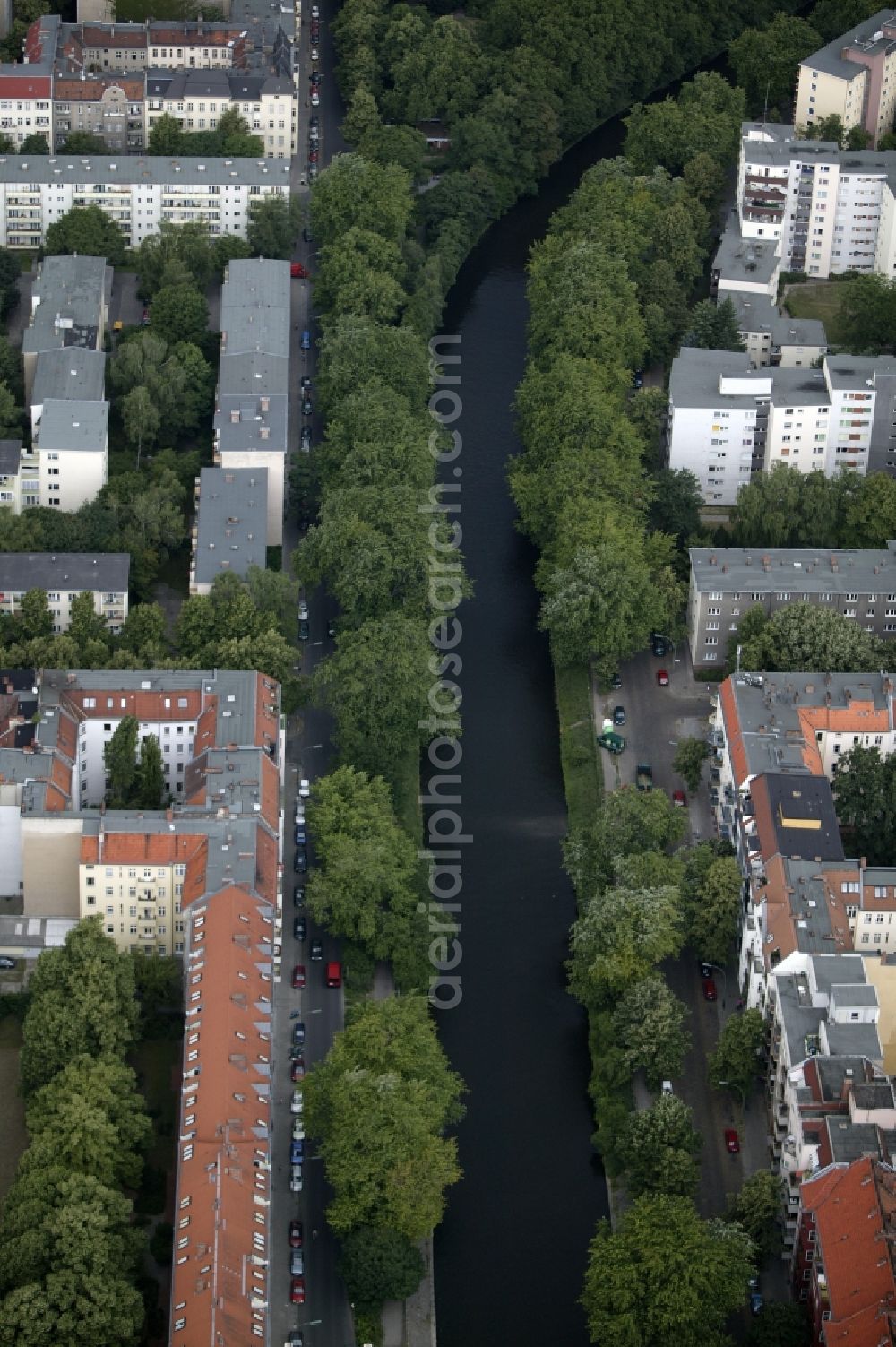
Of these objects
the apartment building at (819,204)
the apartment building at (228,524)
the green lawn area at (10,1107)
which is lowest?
the green lawn area at (10,1107)

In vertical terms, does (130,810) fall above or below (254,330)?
below

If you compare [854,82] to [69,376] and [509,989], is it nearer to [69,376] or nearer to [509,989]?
[69,376]

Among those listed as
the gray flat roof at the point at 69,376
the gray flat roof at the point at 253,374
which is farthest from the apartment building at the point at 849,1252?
the gray flat roof at the point at 69,376

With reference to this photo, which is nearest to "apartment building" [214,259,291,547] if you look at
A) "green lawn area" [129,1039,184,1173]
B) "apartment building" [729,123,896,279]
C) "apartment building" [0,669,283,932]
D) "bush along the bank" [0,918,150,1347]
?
"apartment building" [0,669,283,932]

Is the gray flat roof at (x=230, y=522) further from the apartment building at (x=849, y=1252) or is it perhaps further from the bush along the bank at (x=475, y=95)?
the apartment building at (x=849, y=1252)

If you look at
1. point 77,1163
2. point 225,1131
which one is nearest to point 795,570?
point 225,1131

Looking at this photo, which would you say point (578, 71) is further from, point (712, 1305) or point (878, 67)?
point (712, 1305)
